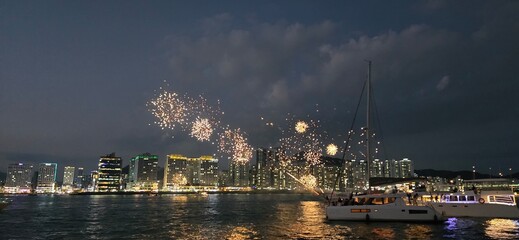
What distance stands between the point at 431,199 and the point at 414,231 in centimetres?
2210

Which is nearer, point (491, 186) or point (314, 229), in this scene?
point (314, 229)

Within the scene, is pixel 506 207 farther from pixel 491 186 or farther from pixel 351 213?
pixel 491 186

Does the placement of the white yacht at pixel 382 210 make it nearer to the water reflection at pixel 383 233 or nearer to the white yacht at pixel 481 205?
the water reflection at pixel 383 233

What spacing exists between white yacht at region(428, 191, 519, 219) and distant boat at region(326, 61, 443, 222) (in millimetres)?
9206

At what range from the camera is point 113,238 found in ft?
130

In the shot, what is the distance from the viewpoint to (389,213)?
45781 millimetres

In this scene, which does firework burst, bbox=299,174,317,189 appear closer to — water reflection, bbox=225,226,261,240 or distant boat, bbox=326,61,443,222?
distant boat, bbox=326,61,443,222

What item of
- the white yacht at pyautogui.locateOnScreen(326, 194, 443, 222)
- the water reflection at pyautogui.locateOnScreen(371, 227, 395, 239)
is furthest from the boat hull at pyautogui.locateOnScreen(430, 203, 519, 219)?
the water reflection at pyautogui.locateOnScreen(371, 227, 395, 239)

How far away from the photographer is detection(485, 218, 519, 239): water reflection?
1494 inches

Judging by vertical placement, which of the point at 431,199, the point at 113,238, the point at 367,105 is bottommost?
the point at 113,238

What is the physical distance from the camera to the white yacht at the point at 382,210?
4517 cm

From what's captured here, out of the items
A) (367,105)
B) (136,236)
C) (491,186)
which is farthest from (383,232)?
(491,186)

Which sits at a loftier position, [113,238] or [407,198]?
[407,198]

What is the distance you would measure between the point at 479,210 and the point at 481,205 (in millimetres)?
873
